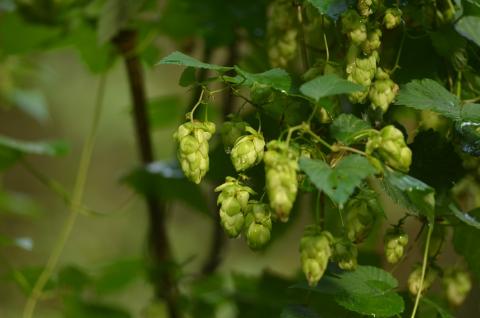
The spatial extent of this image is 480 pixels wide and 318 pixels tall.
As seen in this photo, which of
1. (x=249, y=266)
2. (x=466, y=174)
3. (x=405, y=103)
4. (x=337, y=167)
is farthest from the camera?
(x=249, y=266)

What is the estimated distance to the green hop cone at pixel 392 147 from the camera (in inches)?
25.3

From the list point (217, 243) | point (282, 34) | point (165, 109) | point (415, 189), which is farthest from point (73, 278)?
point (415, 189)

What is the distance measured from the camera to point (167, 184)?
1.34 m

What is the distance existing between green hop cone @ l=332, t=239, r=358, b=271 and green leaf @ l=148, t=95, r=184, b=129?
94cm

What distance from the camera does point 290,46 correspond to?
3.07 feet

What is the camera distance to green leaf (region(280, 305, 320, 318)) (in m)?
0.77

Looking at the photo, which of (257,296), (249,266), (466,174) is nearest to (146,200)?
(257,296)

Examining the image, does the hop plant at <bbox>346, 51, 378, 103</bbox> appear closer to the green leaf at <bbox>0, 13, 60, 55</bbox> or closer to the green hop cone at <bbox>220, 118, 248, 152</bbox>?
the green hop cone at <bbox>220, 118, 248, 152</bbox>

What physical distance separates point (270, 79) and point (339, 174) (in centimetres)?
14

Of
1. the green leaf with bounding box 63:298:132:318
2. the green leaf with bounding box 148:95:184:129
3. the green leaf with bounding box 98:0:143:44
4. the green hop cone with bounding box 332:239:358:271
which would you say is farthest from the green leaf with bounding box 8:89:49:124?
the green hop cone with bounding box 332:239:358:271

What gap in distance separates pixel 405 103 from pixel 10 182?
3.09 meters

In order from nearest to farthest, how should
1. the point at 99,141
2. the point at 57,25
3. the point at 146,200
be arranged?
the point at 57,25 → the point at 146,200 → the point at 99,141

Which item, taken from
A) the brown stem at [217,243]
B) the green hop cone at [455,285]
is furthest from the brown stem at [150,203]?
the green hop cone at [455,285]

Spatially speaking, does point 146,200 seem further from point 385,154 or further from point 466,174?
point 385,154
